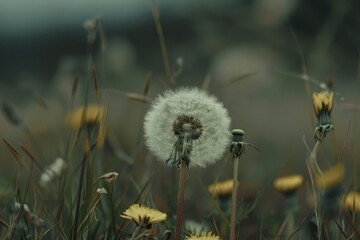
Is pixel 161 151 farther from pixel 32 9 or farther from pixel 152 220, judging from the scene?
pixel 32 9

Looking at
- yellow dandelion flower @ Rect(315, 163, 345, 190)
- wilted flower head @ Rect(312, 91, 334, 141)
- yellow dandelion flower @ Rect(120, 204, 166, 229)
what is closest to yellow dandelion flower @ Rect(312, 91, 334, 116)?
wilted flower head @ Rect(312, 91, 334, 141)

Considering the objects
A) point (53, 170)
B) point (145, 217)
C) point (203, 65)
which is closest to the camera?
point (145, 217)

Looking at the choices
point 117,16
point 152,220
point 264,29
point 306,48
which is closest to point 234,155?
point 152,220

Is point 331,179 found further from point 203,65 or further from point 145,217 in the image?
point 203,65

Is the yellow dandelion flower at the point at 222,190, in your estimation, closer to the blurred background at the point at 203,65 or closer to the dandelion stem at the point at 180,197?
the dandelion stem at the point at 180,197

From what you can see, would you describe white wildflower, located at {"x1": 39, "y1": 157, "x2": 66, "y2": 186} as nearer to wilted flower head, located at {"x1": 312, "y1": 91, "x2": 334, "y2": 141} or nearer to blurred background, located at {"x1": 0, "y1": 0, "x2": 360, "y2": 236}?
blurred background, located at {"x1": 0, "y1": 0, "x2": 360, "y2": 236}

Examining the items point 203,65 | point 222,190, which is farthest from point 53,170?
point 203,65
